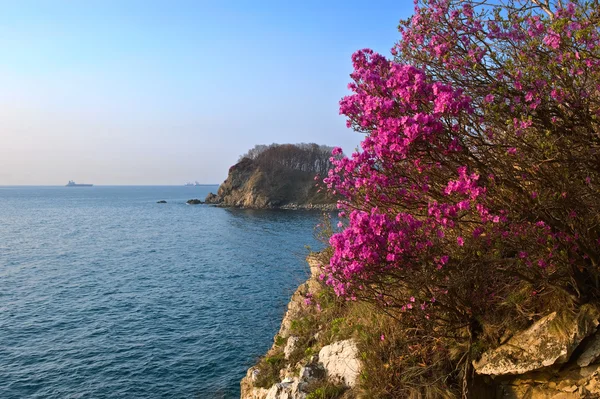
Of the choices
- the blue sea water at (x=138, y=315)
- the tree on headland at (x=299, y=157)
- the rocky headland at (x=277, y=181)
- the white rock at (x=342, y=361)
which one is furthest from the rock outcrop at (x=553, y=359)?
the tree on headland at (x=299, y=157)

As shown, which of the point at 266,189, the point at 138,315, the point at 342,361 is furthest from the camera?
the point at 266,189

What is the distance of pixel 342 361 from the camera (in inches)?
332

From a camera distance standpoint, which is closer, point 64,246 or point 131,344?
point 131,344

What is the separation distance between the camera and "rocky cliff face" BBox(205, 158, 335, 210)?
101 meters

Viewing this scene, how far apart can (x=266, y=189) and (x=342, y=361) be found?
9779 cm

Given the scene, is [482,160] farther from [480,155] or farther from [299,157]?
[299,157]

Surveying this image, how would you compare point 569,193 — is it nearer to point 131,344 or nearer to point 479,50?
point 479,50

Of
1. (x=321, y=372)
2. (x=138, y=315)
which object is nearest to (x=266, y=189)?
(x=138, y=315)

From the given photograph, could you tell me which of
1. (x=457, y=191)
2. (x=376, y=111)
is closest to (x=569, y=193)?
(x=457, y=191)

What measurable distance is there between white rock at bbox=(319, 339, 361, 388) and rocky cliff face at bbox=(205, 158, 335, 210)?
278 feet

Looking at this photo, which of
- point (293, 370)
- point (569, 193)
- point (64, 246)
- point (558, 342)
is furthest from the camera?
point (64, 246)

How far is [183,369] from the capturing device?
1694cm

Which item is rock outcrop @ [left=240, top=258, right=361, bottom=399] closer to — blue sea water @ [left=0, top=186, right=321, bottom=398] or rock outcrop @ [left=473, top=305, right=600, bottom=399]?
rock outcrop @ [left=473, top=305, right=600, bottom=399]

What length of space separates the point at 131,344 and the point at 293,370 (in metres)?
12.5
